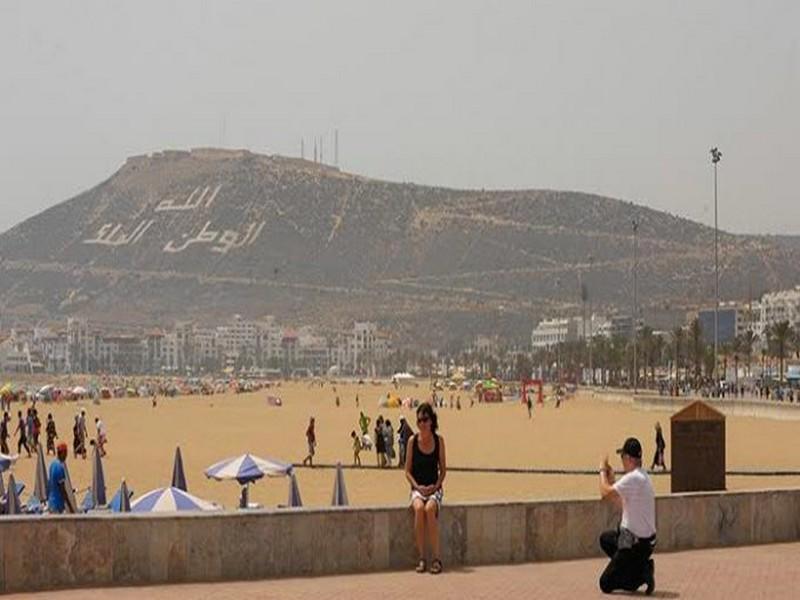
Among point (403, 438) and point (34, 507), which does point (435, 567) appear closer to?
point (34, 507)

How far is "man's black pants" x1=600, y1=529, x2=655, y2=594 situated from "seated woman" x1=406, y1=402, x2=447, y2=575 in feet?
4.16

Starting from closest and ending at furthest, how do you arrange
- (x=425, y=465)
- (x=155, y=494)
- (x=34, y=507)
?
(x=425, y=465), (x=155, y=494), (x=34, y=507)

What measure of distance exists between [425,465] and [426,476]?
8cm

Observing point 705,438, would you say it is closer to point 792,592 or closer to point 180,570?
point 792,592

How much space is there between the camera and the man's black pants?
31.3 feet

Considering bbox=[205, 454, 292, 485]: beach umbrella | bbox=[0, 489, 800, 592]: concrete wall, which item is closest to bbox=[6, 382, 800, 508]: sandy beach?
bbox=[205, 454, 292, 485]: beach umbrella

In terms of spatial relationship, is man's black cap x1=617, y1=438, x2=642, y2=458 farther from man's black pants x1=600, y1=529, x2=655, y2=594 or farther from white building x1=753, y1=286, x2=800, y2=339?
white building x1=753, y1=286, x2=800, y2=339

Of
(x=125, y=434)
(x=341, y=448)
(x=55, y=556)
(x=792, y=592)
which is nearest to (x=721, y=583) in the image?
(x=792, y=592)

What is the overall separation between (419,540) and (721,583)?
1.98 meters

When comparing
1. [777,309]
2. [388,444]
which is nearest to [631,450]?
[388,444]

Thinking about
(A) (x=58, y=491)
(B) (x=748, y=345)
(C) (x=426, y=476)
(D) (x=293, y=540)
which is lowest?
(D) (x=293, y=540)

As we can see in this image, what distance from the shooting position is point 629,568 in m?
9.57

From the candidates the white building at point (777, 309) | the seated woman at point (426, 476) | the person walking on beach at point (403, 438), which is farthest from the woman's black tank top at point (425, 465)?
the white building at point (777, 309)

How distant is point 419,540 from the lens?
33.9 ft
